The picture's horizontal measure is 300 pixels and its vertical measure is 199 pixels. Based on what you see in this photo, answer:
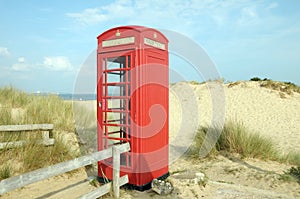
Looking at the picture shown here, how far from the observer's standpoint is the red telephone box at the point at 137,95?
4734 millimetres

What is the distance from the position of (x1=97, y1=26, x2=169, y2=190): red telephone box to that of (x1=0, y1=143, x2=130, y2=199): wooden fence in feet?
1.07

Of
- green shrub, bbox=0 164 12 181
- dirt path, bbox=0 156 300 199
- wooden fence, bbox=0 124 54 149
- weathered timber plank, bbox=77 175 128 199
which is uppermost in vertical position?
wooden fence, bbox=0 124 54 149

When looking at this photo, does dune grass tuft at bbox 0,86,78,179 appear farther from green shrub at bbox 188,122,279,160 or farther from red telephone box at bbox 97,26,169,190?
green shrub at bbox 188,122,279,160

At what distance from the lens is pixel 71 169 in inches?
147

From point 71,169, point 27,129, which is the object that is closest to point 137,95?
point 71,169

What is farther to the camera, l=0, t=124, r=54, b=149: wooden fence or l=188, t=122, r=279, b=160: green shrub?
l=188, t=122, r=279, b=160: green shrub

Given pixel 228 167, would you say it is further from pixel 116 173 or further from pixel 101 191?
pixel 101 191

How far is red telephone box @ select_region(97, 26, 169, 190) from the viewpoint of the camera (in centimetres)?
473

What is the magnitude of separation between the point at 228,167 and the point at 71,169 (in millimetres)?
3985

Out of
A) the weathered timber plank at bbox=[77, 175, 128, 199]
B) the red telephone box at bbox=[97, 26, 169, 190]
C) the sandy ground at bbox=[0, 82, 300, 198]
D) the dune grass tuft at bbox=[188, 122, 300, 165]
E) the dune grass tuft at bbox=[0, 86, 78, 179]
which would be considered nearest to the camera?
the weathered timber plank at bbox=[77, 175, 128, 199]

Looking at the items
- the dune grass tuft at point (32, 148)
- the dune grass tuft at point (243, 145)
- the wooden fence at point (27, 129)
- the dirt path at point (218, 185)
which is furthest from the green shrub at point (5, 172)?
the dune grass tuft at point (243, 145)

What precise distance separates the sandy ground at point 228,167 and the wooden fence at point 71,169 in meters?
0.44

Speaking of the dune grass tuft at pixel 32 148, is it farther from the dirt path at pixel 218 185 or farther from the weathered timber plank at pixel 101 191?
the weathered timber plank at pixel 101 191

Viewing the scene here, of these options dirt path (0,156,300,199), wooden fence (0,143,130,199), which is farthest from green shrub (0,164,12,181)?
wooden fence (0,143,130,199)
